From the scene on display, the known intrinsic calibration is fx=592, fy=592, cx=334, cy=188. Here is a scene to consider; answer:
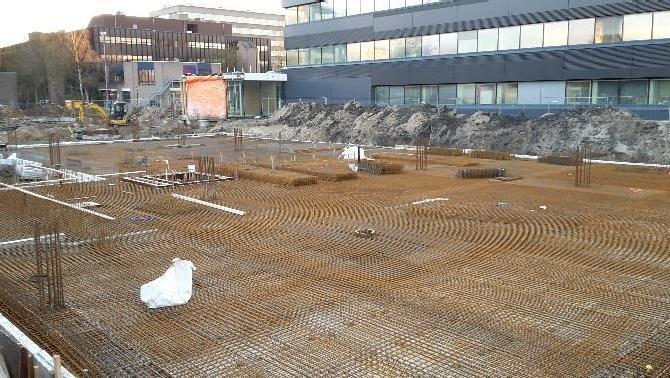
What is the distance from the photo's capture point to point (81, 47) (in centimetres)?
8544

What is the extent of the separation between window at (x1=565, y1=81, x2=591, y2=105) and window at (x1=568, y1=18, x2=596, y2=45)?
6.81 ft

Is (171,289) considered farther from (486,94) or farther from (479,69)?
(479,69)

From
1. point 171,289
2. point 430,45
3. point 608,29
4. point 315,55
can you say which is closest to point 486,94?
point 430,45

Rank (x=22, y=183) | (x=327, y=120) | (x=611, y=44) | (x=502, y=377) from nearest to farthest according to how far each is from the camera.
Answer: (x=502, y=377), (x=22, y=183), (x=611, y=44), (x=327, y=120)

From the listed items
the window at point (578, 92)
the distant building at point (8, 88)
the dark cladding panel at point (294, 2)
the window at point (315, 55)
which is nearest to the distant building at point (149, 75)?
the distant building at point (8, 88)

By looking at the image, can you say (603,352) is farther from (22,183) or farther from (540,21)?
(540,21)

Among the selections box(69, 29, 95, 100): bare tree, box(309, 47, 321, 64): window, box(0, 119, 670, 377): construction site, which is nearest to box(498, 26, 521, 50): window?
box(309, 47, 321, 64): window

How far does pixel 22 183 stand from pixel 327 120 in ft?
75.2

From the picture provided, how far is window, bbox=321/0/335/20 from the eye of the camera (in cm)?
4378

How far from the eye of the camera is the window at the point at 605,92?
29719mm

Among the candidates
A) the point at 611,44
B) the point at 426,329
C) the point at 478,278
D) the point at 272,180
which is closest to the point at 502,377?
the point at 426,329

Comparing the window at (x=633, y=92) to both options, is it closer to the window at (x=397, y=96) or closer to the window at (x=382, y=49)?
the window at (x=397, y=96)

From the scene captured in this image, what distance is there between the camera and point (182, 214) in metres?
13.3

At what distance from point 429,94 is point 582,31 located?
1013 centimetres
